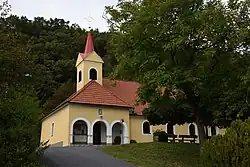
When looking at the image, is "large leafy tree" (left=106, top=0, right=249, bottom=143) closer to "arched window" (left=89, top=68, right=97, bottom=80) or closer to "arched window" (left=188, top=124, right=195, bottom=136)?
"arched window" (left=89, top=68, right=97, bottom=80)

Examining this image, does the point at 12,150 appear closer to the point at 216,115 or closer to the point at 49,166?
the point at 49,166

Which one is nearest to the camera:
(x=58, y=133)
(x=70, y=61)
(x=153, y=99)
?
(x=153, y=99)

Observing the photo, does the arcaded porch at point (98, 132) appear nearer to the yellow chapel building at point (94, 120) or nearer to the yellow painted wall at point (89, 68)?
the yellow chapel building at point (94, 120)

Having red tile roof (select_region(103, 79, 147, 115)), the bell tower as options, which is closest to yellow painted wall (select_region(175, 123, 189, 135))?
red tile roof (select_region(103, 79, 147, 115))

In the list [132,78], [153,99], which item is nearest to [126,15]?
[132,78]

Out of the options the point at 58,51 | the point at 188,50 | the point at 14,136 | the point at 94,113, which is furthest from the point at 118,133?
the point at 58,51

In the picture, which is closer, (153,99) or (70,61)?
(153,99)

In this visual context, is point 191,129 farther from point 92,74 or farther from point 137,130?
point 92,74

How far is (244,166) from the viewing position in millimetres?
11867

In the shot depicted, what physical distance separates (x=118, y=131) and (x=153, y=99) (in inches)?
704

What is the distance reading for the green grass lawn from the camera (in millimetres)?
19500

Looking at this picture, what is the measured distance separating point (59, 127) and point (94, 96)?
4.65 m

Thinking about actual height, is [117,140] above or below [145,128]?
below

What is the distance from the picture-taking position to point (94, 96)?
122 ft
